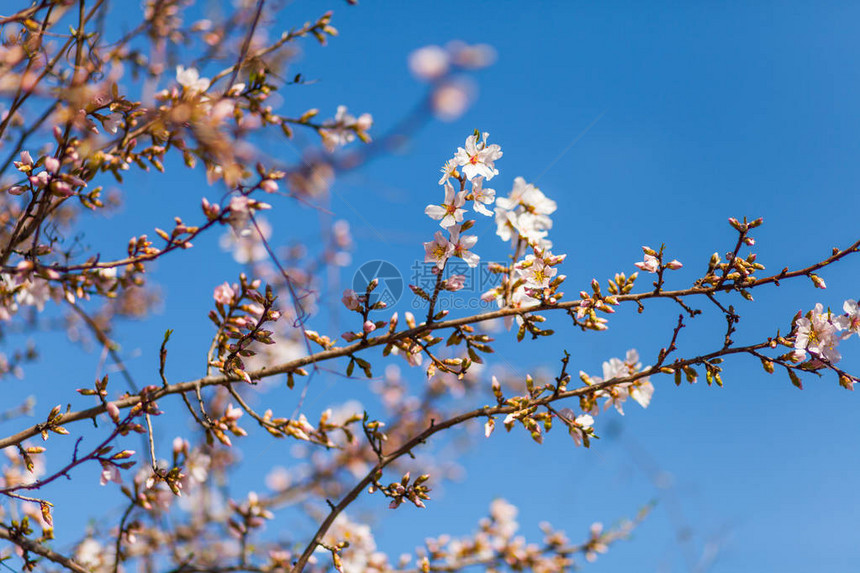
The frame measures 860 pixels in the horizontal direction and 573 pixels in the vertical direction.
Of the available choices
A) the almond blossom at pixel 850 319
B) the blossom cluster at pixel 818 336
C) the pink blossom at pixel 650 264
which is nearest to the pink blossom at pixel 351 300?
the pink blossom at pixel 650 264

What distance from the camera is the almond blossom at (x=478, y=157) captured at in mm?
2387

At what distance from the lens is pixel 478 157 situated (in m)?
2.44

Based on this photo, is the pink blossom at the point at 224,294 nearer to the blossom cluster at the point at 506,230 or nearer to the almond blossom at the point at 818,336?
the blossom cluster at the point at 506,230

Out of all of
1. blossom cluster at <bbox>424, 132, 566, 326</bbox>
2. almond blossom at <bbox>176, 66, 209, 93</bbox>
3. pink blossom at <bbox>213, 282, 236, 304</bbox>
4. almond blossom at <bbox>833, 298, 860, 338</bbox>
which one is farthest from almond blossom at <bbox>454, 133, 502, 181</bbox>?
almond blossom at <bbox>833, 298, 860, 338</bbox>

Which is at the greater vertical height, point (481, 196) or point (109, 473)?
point (481, 196)

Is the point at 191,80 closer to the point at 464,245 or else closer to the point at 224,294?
the point at 224,294

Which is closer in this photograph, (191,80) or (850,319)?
(850,319)

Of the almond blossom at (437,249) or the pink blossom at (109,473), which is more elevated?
the almond blossom at (437,249)

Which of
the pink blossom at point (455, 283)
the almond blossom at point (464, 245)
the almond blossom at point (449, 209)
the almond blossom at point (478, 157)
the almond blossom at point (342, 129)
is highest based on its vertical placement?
the almond blossom at point (342, 129)

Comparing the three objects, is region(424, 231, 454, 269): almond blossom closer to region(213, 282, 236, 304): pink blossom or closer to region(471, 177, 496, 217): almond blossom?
region(471, 177, 496, 217): almond blossom

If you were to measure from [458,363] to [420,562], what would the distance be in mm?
1792

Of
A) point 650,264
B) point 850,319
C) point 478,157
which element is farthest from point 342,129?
point 850,319

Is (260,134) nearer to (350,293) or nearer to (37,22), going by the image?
(350,293)

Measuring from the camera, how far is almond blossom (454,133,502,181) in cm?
239
